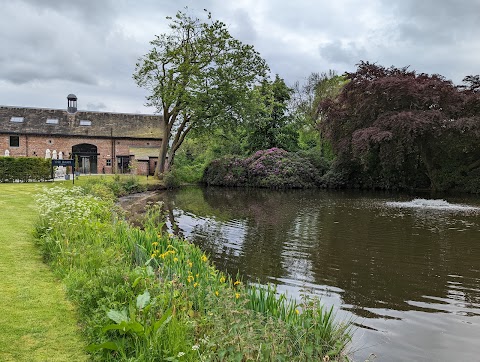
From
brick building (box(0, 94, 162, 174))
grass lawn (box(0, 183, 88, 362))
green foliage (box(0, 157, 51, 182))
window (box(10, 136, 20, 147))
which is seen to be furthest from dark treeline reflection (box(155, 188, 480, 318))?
window (box(10, 136, 20, 147))

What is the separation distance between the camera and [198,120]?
2823 centimetres

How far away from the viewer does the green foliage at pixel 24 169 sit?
1992 cm

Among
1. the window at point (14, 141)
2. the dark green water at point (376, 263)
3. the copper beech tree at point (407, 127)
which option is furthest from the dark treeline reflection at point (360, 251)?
the window at point (14, 141)

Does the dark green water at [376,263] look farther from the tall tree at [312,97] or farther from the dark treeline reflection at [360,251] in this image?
the tall tree at [312,97]

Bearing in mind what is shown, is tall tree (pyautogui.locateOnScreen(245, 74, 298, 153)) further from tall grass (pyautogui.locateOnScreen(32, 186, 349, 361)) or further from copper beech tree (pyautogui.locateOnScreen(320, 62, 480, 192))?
tall grass (pyautogui.locateOnScreen(32, 186, 349, 361))

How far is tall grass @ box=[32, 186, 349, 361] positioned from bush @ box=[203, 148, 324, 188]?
81.7ft

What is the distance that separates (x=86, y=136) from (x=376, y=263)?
1367 inches

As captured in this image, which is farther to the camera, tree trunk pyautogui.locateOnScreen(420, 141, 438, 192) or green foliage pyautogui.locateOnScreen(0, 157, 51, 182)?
tree trunk pyautogui.locateOnScreen(420, 141, 438, 192)

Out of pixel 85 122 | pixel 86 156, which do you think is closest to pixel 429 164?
pixel 86 156

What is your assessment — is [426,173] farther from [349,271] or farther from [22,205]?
[22,205]

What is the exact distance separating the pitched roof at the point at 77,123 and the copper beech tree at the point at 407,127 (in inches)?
774

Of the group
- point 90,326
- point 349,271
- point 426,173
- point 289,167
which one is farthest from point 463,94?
point 90,326

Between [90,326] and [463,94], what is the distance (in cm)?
2777

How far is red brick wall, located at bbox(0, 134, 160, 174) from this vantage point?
35656 mm
